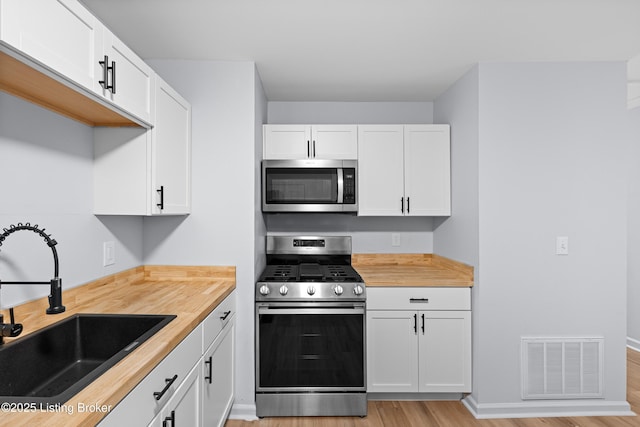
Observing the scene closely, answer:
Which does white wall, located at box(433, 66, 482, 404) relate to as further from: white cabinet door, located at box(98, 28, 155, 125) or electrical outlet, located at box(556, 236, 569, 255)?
white cabinet door, located at box(98, 28, 155, 125)

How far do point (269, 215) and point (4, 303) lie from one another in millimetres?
2229

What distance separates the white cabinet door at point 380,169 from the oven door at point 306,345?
3.12ft

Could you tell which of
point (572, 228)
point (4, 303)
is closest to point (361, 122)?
point (572, 228)

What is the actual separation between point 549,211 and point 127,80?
2707 millimetres

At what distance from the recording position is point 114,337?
5.41 ft

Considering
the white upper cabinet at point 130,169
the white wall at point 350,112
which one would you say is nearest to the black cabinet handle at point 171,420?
the white upper cabinet at point 130,169

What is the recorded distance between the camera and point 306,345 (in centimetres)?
262

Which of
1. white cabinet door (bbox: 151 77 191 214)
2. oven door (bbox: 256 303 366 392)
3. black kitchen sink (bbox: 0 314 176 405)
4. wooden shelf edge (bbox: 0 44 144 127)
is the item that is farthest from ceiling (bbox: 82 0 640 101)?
oven door (bbox: 256 303 366 392)

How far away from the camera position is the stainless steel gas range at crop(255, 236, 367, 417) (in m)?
2.62

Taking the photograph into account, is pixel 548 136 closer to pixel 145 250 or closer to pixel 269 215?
pixel 269 215

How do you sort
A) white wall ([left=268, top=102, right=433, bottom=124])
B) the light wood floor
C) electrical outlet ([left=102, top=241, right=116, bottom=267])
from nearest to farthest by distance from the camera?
electrical outlet ([left=102, top=241, right=116, bottom=267]) < the light wood floor < white wall ([left=268, top=102, right=433, bottom=124])

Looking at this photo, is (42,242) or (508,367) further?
(508,367)

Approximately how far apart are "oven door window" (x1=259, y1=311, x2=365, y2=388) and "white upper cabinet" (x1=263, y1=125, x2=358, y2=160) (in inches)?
50.9

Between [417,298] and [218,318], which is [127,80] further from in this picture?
[417,298]
